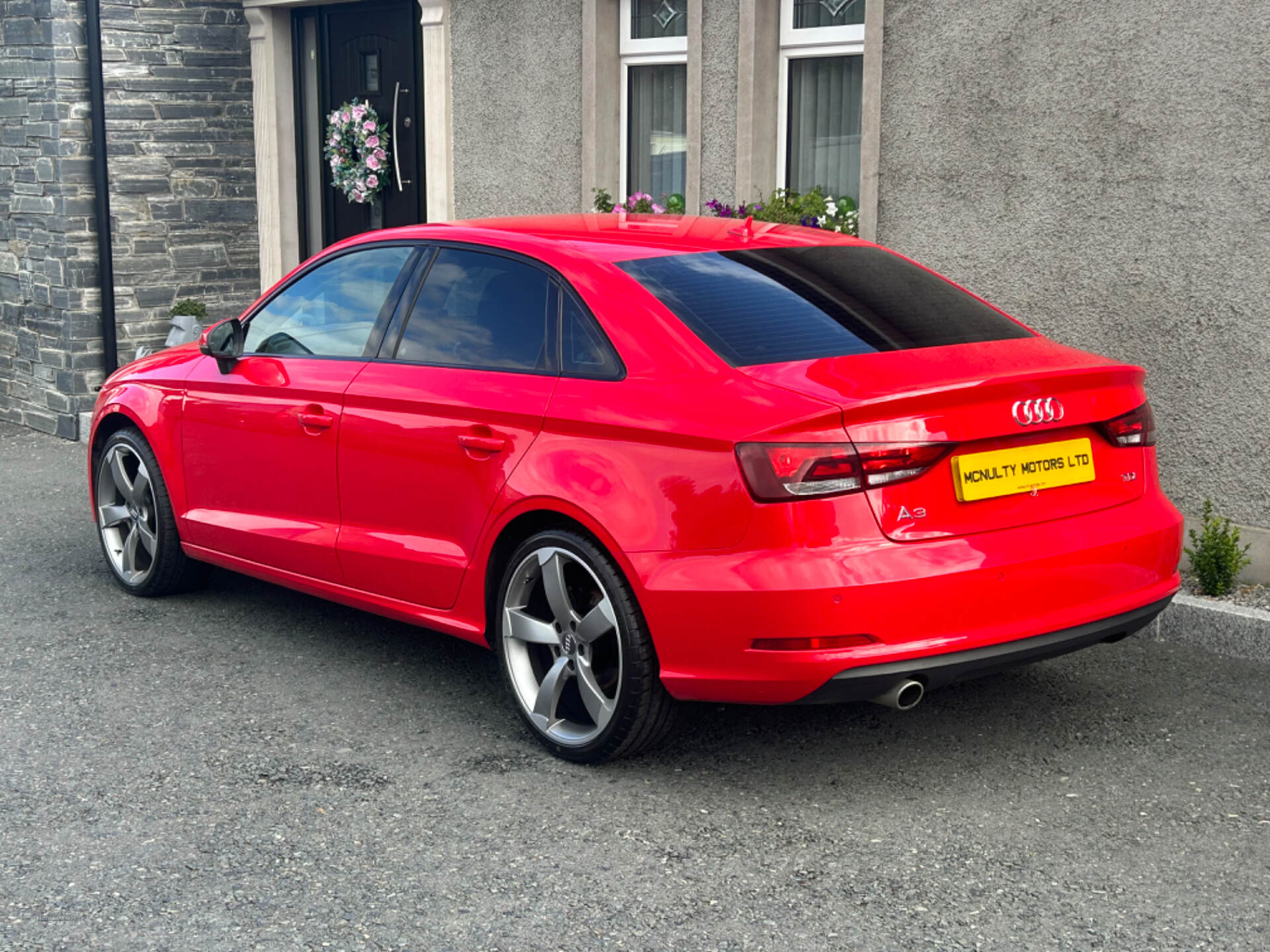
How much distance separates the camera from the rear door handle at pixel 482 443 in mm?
4645

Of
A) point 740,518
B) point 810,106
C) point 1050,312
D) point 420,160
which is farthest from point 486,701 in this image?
point 420,160

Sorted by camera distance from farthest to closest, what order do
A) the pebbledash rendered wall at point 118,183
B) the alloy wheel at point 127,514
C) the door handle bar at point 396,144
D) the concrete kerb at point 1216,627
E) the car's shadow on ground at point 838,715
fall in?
1. the door handle bar at point 396,144
2. the pebbledash rendered wall at point 118,183
3. the alloy wheel at point 127,514
4. the concrete kerb at point 1216,627
5. the car's shadow on ground at point 838,715

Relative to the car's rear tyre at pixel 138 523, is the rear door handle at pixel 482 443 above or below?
above

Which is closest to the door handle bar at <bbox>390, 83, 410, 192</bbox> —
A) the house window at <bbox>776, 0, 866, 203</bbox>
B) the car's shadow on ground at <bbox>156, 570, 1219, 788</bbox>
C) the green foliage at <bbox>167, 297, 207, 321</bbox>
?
the green foliage at <bbox>167, 297, 207, 321</bbox>

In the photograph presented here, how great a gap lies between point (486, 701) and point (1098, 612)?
2.03 m

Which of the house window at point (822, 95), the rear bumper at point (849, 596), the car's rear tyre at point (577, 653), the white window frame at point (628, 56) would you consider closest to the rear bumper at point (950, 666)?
the rear bumper at point (849, 596)

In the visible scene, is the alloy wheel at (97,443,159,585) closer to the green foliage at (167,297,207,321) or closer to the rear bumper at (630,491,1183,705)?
the rear bumper at (630,491,1183,705)

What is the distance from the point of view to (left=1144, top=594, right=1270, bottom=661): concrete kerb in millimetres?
5723

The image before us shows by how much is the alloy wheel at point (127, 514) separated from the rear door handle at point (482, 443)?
2.09 meters

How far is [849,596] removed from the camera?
3.88 meters

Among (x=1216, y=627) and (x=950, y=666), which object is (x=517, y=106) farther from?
(x=950, y=666)

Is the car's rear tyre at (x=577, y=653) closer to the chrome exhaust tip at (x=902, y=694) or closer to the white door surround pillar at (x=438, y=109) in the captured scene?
the chrome exhaust tip at (x=902, y=694)

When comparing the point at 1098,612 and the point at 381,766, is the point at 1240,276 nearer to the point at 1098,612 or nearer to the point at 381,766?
the point at 1098,612

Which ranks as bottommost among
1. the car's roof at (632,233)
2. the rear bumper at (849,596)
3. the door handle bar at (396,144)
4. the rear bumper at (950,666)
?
the rear bumper at (950,666)
